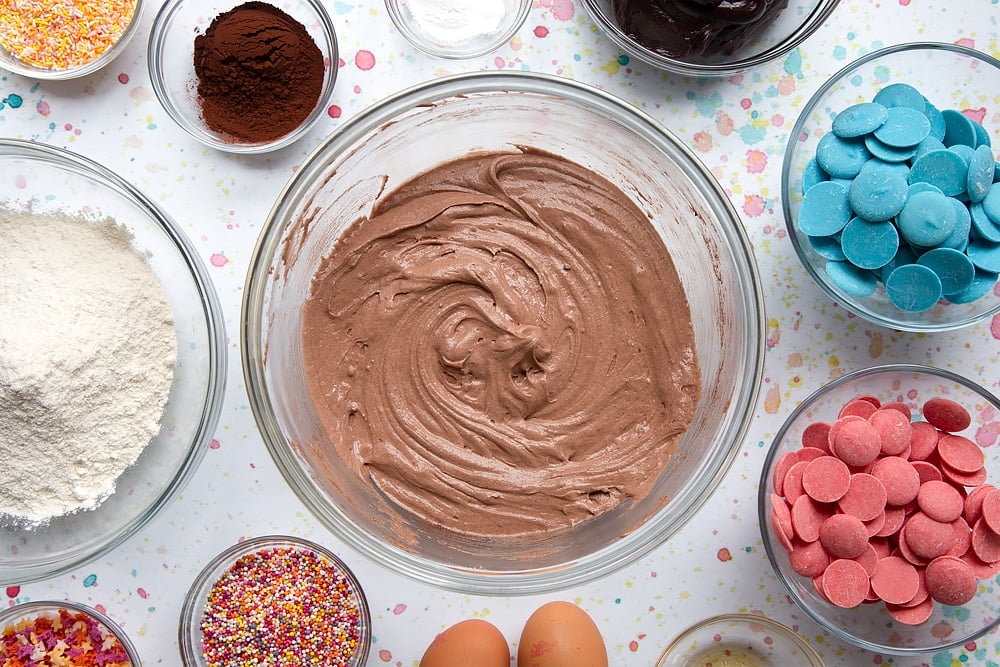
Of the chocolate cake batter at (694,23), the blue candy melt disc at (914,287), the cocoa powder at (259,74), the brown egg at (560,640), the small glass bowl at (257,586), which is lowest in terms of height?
the brown egg at (560,640)

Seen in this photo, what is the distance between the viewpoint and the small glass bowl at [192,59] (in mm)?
2086

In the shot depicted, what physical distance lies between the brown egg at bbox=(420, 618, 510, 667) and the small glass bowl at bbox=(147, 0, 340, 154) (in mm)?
1433

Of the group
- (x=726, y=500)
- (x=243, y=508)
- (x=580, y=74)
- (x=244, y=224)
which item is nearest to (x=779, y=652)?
(x=726, y=500)

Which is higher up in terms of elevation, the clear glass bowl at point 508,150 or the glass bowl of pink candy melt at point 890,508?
the clear glass bowl at point 508,150

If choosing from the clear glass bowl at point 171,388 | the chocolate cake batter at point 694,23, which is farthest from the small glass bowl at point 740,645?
the chocolate cake batter at point 694,23

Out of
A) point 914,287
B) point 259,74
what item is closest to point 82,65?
point 259,74

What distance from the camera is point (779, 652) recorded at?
2.24 meters

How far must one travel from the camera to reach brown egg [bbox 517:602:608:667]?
2.04 metres

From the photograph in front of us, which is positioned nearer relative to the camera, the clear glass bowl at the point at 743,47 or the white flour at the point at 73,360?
the white flour at the point at 73,360

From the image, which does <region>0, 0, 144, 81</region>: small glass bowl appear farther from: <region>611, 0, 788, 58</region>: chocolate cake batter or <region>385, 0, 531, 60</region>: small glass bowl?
<region>611, 0, 788, 58</region>: chocolate cake batter

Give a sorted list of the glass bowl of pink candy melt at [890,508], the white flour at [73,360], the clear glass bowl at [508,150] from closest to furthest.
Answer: the white flour at [73,360] → the clear glass bowl at [508,150] → the glass bowl of pink candy melt at [890,508]

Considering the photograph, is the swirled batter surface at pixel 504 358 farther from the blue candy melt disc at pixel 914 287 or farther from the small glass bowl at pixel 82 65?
the small glass bowl at pixel 82 65

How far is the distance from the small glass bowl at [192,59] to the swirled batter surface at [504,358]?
0.38m

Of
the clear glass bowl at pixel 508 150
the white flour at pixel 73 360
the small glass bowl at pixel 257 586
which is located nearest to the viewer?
the white flour at pixel 73 360
